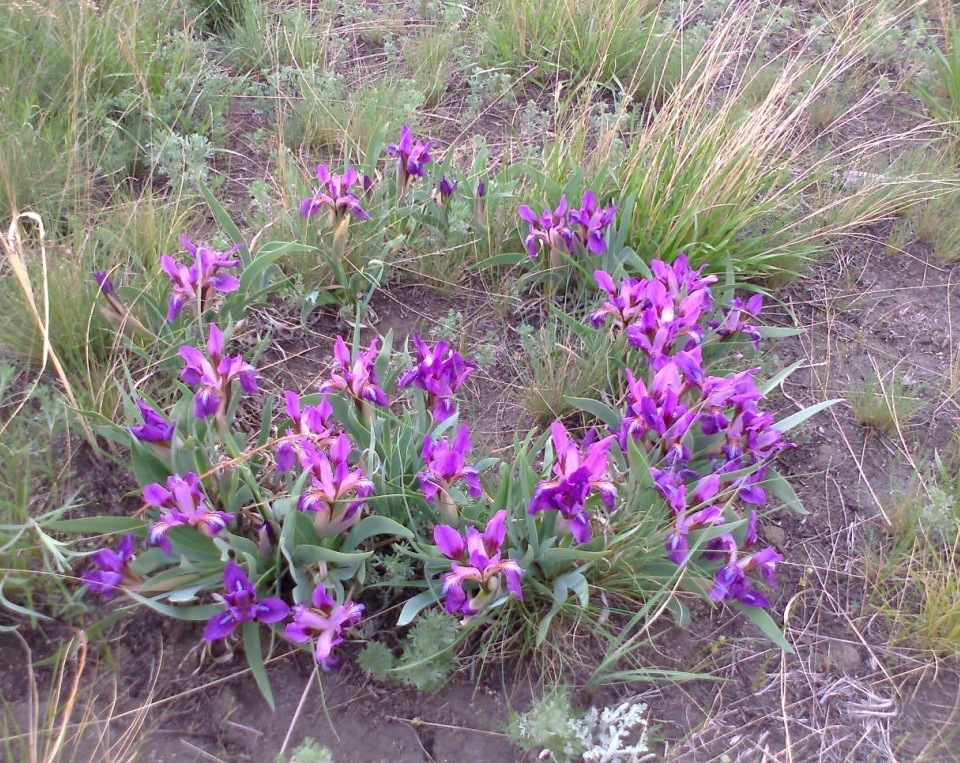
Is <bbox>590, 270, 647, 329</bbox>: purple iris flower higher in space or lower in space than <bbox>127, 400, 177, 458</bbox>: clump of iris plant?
higher

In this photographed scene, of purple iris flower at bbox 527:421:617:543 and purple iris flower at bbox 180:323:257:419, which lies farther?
purple iris flower at bbox 180:323:257:419

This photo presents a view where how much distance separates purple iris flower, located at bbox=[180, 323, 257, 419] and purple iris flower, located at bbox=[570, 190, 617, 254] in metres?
1.12

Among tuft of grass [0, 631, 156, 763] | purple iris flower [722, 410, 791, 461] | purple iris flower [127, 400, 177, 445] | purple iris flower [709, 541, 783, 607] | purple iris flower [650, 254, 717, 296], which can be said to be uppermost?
purple iris flower [650, 254, 717, 296]

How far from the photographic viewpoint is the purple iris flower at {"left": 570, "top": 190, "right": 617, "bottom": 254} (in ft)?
8.34

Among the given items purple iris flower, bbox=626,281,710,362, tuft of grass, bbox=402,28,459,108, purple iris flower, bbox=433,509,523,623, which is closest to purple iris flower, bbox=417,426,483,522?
purple iris flower, bbox=433,509,523,623

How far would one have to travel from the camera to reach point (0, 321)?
2.20 m

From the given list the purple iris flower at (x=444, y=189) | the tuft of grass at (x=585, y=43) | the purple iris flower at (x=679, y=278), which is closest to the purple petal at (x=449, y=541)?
the purple iris flower at (x=679, y=278)

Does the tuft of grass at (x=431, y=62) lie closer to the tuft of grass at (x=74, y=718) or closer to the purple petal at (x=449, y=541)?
the purple petal at (x=449, y=541)

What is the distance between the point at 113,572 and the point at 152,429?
303 mm

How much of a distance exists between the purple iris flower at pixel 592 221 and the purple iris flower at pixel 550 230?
4 centimetres

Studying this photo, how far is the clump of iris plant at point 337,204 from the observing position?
245 cm

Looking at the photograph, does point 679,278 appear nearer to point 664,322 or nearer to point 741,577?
point 664,322

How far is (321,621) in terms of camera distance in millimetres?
1681

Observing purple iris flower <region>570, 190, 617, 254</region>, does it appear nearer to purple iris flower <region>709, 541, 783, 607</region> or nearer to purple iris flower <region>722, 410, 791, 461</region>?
purple iris flower <region>722, 410, 791, 461</region>
